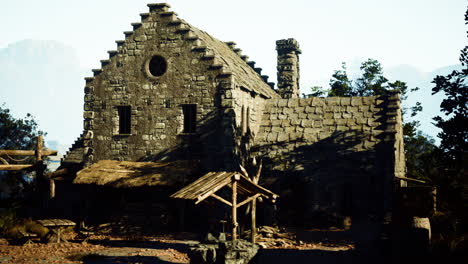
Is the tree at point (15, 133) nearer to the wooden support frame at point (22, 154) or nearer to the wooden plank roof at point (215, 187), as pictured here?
the wooden support frame at point (22, 154)

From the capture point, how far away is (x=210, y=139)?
20.5 meters

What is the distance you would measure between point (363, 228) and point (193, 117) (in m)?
8.17

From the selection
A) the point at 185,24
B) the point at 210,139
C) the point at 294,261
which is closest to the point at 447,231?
the point at 294,261

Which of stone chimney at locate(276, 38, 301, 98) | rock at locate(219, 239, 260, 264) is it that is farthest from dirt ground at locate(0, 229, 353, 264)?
stone chimney at locate(276, 38, 301, 98)

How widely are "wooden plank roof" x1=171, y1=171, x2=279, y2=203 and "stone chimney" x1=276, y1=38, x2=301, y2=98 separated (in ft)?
43.2

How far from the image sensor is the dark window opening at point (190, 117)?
21031mm

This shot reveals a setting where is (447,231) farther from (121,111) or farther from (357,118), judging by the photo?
(121,111)

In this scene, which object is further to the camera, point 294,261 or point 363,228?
point 363,228

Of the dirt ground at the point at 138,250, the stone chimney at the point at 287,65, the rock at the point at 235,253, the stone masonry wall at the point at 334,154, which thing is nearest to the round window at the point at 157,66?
the stone masonry wall at the point at 334,154

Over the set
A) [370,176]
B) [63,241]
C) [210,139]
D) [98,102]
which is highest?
[98,102]

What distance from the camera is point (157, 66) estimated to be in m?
21.7

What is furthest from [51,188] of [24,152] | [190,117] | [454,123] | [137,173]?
[454,123]

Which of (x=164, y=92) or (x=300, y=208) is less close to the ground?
(x=164, y=92)

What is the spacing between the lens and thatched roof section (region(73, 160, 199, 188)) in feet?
62.6
